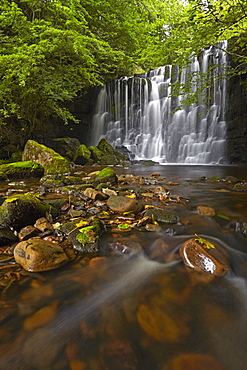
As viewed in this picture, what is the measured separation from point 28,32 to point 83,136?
14093 mm

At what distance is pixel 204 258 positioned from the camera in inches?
87.0

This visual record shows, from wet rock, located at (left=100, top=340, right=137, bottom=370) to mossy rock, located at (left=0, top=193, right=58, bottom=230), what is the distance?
7.02 ft

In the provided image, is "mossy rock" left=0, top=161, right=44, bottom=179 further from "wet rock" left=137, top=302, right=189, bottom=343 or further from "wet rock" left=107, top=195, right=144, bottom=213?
"wet rock" left=137, top=302, right=189, bottom=343

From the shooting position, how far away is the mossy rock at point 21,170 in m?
8.62

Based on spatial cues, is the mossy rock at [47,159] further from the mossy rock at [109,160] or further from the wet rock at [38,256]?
the wet rock at [38,256]

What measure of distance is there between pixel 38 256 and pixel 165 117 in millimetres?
20267

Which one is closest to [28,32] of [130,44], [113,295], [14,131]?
[14,131]

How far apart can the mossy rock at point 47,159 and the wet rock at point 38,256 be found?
8.20 meters

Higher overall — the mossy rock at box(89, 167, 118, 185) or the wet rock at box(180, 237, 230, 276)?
the mossy rock at box(89, 167, 118, 185)

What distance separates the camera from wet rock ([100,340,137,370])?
4.06 ft

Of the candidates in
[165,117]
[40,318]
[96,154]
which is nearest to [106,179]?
[40,318]

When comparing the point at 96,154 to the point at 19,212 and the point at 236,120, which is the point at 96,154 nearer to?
the point at 236,120

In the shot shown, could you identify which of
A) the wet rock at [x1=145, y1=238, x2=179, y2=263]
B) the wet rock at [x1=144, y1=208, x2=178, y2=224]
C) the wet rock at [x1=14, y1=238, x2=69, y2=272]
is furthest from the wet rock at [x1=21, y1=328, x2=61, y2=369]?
the wet rock at [x1=144, y1=208, x2=178, y2=224]

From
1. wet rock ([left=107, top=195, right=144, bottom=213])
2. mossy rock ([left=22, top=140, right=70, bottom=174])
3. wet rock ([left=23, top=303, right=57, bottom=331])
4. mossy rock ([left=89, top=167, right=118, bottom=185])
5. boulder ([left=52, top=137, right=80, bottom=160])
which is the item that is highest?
boulder ([left=52, top=137, right=80, bottom=160])
